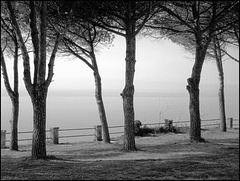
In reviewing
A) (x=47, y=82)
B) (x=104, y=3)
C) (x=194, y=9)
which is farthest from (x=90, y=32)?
(x=47, y=82)

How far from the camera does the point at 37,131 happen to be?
8758 mm

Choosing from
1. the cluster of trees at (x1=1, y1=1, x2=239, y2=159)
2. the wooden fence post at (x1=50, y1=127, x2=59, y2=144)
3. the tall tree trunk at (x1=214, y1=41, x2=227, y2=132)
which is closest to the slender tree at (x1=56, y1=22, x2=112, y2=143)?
the cluster of trees at (x1=1, y1=1, x2=239, y2=159)

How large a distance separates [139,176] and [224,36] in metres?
13.2

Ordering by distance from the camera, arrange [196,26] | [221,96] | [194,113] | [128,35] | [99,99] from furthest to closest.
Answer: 1. [221,96]
2. [99,99]
3. [194,113]
4. [196,26]
5. [128,35]

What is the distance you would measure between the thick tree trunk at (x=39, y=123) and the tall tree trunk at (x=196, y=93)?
264 inches

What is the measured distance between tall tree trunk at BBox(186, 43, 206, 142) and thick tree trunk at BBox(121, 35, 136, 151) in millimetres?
3176

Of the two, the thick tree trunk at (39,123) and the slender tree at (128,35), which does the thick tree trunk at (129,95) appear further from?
the thick tree trunk at (39,123)

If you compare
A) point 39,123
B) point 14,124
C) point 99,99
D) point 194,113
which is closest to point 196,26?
point 194,113

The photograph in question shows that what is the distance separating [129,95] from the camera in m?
10.9

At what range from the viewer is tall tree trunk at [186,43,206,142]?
41.1 ft

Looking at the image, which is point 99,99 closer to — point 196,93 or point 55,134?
point 55,134

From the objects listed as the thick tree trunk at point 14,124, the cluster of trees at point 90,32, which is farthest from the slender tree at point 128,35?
the thick tree trunk at point 14,124

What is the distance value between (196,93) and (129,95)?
3.54m

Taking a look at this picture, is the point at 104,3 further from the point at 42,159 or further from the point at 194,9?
the point at 42,159
